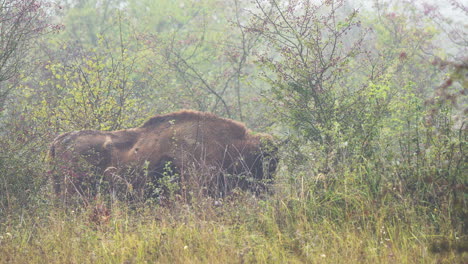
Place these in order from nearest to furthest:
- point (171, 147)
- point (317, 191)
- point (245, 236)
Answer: point (245, 236) < point (317, 191) < point (171, 147)

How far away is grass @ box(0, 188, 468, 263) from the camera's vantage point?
441cm

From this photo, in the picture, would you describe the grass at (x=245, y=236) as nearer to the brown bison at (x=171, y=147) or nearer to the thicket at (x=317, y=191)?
the thicket at (x=317, y=191)

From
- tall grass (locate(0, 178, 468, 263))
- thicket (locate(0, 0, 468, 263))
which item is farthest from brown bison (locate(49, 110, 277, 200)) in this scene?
tall grass (locate(0, 178, 468, 263))

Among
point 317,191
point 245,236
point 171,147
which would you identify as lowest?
point 245,236

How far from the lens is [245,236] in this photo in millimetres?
4766

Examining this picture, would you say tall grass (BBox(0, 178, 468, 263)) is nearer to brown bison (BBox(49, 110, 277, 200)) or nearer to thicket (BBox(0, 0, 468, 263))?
thicket (BBox(0, 0, 468, 263))

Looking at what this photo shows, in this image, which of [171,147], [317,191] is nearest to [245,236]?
[317,191]

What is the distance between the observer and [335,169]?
19.2ft

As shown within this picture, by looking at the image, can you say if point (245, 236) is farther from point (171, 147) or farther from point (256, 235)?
point (171, 147)

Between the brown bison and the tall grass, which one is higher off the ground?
the brown bison

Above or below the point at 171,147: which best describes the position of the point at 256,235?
below

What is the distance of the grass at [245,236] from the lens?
174 inches

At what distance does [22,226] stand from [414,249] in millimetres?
4272

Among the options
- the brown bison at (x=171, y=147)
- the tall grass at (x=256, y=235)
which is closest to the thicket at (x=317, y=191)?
the tall grass at (x=256, y=235)
